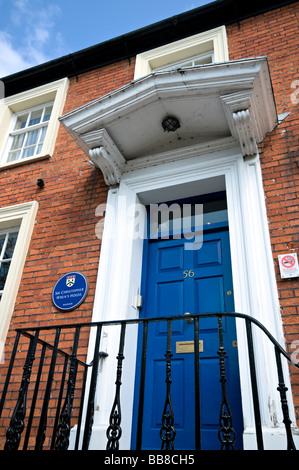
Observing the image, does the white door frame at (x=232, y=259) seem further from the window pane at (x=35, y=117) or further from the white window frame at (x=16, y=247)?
the window pane at (x=35, y=117)

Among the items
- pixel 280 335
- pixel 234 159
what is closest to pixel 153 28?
pixel 234 159

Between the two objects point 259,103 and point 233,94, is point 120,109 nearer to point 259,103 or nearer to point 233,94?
point 233,94

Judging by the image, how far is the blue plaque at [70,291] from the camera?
4020 mm

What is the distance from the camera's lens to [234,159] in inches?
163

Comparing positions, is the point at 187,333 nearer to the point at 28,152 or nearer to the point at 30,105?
the point at 28,152

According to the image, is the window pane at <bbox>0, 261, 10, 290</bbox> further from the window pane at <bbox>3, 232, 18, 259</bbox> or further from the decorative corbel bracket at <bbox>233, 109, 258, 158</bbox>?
the decorative corbel bracket at <bbox>233, 109, 258, 158</bbox>

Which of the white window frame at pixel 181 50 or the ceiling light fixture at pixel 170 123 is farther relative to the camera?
the white window frame at pixel 181 50

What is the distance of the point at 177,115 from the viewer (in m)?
4.18

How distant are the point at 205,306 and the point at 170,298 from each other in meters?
0.40

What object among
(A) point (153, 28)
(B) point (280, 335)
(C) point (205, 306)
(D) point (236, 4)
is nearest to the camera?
(B) point (280, 335)

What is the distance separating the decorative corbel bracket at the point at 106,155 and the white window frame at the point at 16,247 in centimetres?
122

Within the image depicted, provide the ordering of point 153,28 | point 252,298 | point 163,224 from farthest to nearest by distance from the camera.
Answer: point 153,28 → point 163,224 → point 252,298

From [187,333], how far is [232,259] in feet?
2.77

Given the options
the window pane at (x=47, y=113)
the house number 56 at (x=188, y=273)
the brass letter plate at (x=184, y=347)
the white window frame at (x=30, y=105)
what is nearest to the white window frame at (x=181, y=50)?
the white window frame at (x=30, y=105)
